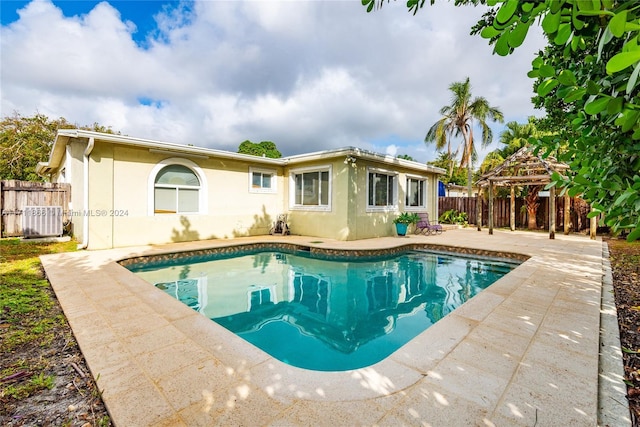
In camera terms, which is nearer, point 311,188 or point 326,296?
point 326,296

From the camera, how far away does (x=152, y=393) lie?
6.92 feet

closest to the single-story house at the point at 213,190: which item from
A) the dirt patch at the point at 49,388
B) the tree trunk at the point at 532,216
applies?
the dirt patch at the point at 49,388

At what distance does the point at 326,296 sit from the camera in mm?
5660

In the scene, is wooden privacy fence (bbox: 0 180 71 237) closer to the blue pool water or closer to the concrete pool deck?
the blue pool water

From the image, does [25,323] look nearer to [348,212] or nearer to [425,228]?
[348,212]

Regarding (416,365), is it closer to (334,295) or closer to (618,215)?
(618,215)

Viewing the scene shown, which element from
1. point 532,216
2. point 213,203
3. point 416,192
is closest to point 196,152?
point 213,203

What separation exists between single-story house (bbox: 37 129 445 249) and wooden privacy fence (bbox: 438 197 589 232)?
6351 mm

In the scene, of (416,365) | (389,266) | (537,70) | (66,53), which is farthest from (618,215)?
(66,53)

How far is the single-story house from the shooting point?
27.2 ft

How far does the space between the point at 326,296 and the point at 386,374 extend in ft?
11.1

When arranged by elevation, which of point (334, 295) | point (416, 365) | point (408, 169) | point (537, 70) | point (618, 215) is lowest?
point (334, 295)

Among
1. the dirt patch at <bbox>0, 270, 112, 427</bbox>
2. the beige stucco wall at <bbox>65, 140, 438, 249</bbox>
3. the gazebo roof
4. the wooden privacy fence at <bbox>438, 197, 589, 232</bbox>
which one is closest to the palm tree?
the wooden privacy fence at <bbox>438, 197, 589, 232</bbox>

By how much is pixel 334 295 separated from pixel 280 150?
34.2 metres
